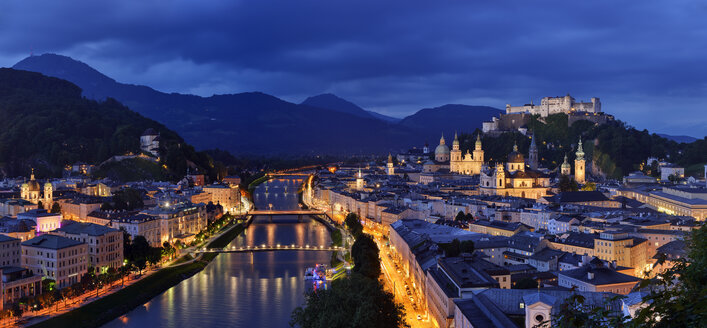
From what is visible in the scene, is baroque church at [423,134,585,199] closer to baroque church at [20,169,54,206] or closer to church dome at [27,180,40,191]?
baroque church at [20,169,54,206]

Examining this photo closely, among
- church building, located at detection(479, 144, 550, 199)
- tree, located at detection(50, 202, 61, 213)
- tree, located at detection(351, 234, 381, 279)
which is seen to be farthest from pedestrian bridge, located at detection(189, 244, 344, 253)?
church building, located at detection(479, 144, 550, 199)

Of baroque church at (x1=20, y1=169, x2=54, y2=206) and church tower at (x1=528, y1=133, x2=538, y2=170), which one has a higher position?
church tower at (x1=528, y1=133, x2=538, y2=170)

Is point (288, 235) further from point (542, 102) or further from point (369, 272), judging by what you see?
point (542, 102)

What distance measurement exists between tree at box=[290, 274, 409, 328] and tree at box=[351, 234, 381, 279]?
538cm

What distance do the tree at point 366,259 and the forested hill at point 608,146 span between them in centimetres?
3607

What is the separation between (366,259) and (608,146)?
39.5 metres

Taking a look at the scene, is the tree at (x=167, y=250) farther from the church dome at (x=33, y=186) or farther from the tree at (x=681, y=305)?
the tree at (x=681, y=305)

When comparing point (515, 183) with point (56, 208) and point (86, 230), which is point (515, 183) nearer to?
point (56, 208)

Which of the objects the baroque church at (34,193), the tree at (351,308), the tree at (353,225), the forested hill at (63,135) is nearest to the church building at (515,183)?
the tree at (353,225)

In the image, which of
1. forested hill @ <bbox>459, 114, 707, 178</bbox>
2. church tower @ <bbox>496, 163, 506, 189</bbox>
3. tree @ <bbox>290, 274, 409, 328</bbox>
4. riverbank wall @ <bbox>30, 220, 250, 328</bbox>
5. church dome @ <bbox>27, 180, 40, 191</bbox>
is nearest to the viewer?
tree @ <bbox>290, 274, 409, 328</bbox>

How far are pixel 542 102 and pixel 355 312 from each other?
56849 mm

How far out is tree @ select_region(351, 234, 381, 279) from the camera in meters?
22.3

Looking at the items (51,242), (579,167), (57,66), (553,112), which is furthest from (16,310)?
(57,66)

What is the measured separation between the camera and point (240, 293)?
918 inches
